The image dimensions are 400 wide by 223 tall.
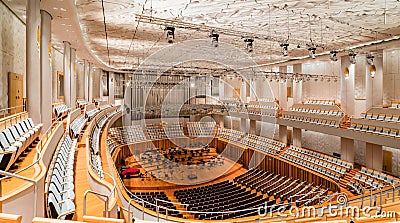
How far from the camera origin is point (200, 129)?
1853 centimetres

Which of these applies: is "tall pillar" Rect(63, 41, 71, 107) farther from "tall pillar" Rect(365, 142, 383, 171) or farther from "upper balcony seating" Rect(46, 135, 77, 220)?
"tall pillar" Rect(365, 142, 383, 171)

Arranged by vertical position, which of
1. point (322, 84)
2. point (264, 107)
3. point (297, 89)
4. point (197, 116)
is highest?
point (322, 84)

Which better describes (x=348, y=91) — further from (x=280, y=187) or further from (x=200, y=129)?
(x=200, y=129)

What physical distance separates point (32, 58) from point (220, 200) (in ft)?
21.4

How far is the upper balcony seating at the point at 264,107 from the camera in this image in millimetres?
14930

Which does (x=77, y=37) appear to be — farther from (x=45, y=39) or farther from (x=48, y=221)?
(x=48, y=221)

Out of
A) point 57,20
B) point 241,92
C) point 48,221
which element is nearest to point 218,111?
point 241,92

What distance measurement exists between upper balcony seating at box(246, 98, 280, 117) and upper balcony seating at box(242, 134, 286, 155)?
55.9 inches

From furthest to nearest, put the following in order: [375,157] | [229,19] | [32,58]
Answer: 1. [375,157]
2. [229,19]
3. [32,58]

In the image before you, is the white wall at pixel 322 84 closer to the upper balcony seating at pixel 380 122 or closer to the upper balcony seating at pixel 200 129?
the upper balcony seating at pixel 380 122

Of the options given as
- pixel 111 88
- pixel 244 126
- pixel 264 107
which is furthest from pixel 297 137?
pixel 111 88

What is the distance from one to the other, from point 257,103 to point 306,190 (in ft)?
25.8

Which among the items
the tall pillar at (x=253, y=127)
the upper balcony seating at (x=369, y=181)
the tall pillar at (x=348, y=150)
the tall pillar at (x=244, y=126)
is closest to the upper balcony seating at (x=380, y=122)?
the tall pillar at (x=348, y=150)

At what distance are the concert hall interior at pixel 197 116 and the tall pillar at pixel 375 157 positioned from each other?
35 mm
